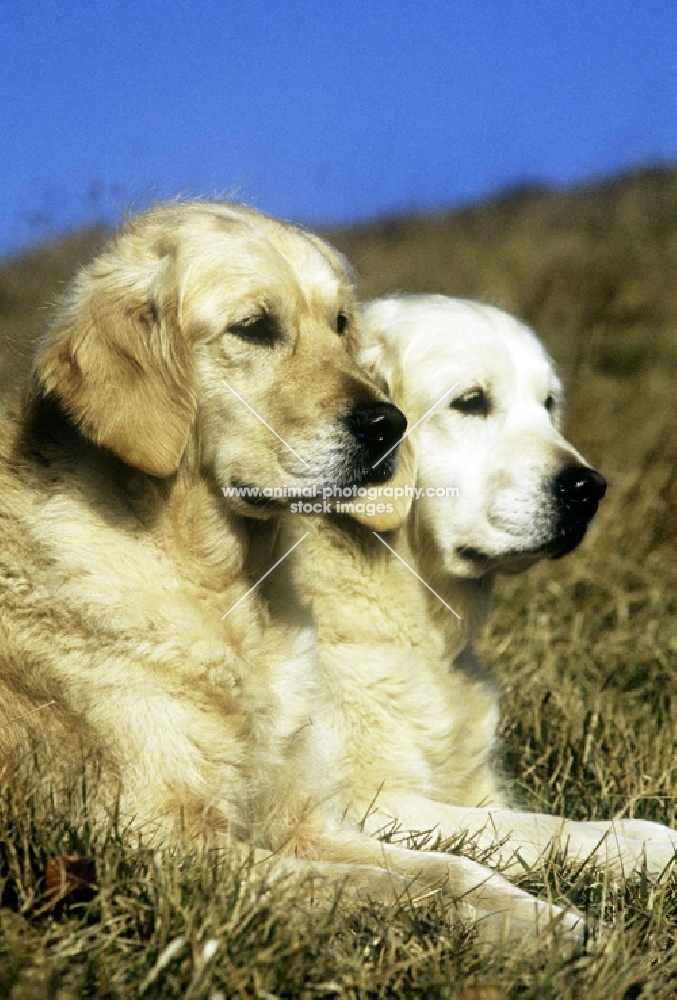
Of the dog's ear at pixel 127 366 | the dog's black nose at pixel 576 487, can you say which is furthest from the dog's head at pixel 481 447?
the dog's ear at pixel 127 366

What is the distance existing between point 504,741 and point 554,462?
1.10 meters

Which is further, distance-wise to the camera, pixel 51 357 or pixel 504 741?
pixel 504 741

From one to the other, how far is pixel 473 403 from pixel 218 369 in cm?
95

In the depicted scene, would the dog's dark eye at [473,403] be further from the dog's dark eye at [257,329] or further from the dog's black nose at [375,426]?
the dog's dark eye at [257,329]

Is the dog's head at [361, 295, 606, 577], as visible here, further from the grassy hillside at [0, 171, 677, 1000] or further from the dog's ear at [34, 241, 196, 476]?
the dog's ear at [34, 241, 196, 476]

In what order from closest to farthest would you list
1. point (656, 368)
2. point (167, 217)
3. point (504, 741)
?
1. point (167, 217)
2. point (504, 741)
3. point (656, 368)

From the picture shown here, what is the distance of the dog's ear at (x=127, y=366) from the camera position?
2.54 metres

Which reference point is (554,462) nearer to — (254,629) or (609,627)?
(254,629)

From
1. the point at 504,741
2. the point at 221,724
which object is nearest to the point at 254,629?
the point at 221,724

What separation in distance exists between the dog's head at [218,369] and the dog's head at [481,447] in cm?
51

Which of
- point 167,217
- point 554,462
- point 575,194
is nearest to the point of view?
point 167,217

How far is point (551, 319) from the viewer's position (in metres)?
9.10
